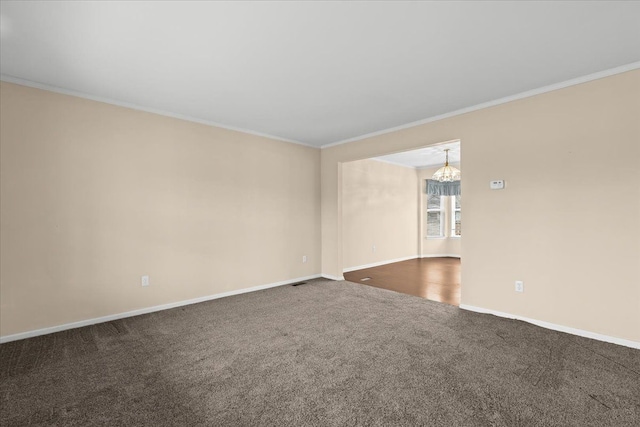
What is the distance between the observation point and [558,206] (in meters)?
3.01

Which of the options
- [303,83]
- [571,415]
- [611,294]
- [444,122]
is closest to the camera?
[571,415]

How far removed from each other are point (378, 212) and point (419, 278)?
6.38ft

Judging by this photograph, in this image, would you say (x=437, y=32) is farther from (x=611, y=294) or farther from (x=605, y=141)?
(x=611, y=294)

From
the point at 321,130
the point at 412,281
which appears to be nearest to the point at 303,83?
the point at 321,130

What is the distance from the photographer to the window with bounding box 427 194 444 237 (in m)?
8.36

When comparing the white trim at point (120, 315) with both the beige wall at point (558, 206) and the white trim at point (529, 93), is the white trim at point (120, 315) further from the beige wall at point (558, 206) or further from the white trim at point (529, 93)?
the white trim at point (529, 93)

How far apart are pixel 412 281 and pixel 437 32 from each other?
4092 millimetres

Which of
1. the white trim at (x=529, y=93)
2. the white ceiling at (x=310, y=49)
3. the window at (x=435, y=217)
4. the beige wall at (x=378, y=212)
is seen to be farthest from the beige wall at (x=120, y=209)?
the window at (x=435, y=217)

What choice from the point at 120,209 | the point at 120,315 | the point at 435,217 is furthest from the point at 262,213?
the point at 435,217

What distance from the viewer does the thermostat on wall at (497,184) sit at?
338cm

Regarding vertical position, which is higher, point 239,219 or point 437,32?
point 437,32

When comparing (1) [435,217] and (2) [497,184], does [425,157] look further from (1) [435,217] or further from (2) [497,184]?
(2) [497,184]

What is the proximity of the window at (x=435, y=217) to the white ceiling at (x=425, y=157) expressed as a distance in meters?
1.08

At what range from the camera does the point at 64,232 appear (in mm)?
3047
